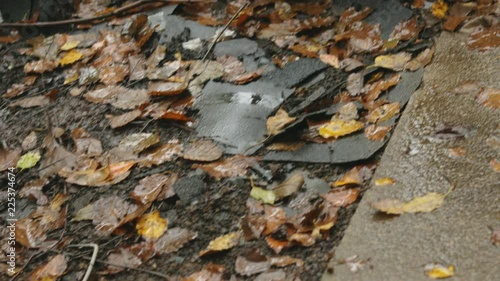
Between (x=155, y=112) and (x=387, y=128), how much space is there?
1361 mm

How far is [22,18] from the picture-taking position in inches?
177

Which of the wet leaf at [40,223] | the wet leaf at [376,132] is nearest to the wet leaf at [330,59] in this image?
the wet leaf at [376,132]

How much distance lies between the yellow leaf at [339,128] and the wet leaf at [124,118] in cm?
114

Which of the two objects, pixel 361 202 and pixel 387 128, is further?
pixel 387 128

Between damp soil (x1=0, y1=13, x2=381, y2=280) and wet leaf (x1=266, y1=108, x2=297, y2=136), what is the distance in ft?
0.77

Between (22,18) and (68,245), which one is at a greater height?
(22,18)

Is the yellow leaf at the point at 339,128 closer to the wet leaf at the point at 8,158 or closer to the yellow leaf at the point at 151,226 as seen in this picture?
the yellow leaf at the point at 151,226

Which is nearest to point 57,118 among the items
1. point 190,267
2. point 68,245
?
point 68,245

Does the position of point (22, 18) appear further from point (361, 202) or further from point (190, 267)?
point (361, 202)

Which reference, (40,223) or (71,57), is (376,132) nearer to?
(40,223)

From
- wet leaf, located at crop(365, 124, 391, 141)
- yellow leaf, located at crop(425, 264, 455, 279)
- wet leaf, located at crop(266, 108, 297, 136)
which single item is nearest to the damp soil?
wet leaf, located at crop(365, 124, 391, 141)

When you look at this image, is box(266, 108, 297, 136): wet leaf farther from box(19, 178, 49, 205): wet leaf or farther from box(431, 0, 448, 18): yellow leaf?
box(431, 0, 448, 18): yellow leaf

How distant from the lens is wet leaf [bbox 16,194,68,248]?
8.32 ft

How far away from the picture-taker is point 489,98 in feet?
8.56
